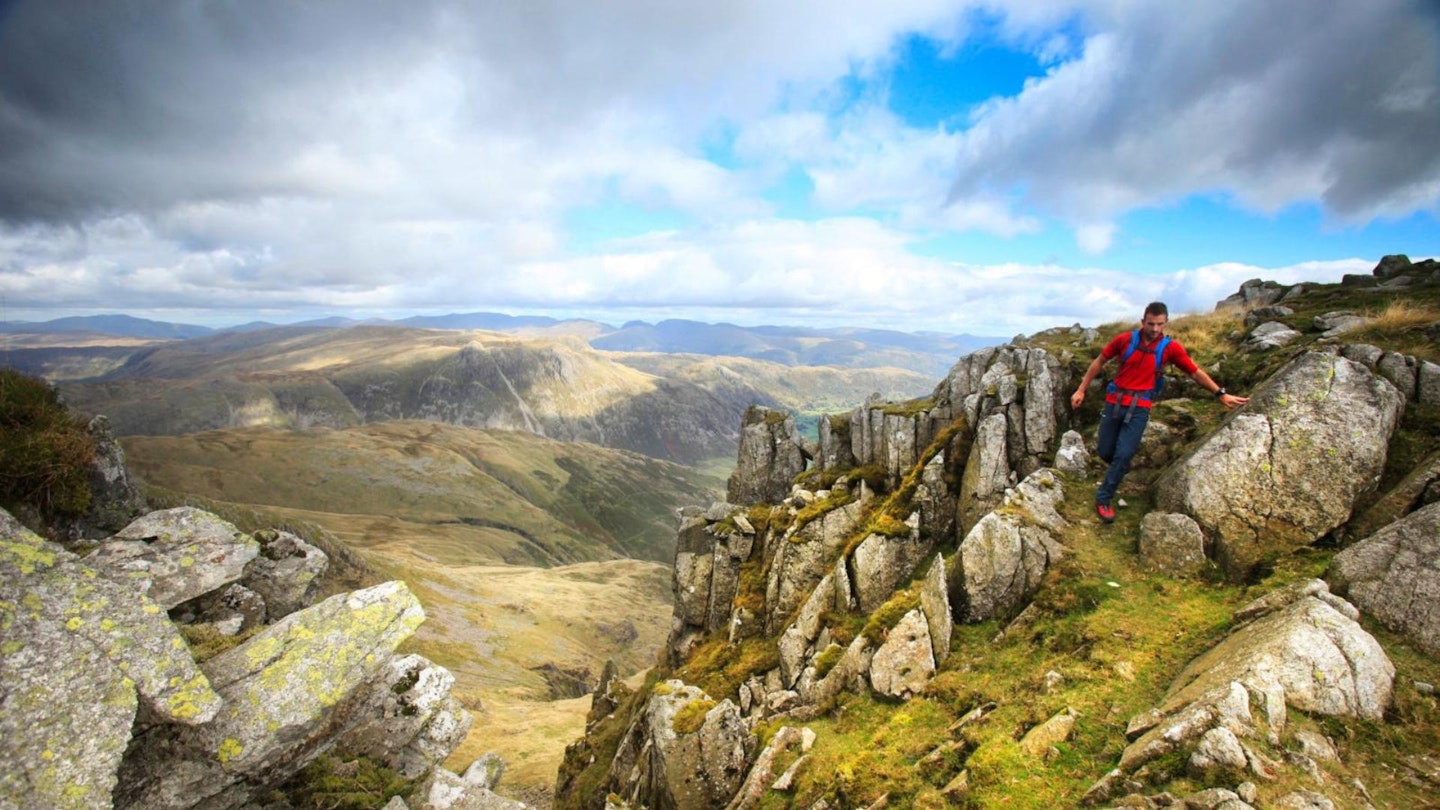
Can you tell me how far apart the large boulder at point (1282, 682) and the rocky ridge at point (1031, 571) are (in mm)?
41

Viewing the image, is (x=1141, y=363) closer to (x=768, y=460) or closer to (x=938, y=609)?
(x=938, y=609)

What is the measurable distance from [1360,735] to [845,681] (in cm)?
1372

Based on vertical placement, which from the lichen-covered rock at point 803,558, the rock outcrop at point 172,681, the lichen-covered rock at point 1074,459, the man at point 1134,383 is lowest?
the lichen-covered rock at point 803,558

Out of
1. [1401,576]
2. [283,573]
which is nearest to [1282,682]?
[1401,576]

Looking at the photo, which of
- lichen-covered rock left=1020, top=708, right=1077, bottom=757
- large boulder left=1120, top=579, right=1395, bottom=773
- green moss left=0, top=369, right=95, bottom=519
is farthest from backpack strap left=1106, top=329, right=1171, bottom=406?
green moss left=0, top=369, right=95, bottom=519

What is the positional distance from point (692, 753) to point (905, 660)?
9161mm

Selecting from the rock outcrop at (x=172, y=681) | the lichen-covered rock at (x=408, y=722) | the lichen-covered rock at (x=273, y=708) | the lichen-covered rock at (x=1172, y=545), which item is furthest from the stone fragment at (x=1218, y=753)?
the lichen-covered rock at (x=408, y=722)

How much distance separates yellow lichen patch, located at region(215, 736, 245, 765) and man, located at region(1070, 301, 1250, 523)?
77.3ft

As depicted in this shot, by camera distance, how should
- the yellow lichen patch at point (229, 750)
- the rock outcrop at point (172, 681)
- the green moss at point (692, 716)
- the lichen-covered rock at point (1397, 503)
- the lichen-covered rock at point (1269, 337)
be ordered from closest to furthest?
1. the rock outcrop at point (172, 681)
2. the yellow lichen patch at point (229, 750)
3. the lichen-covered rock at point (1397, 503)
4. the green moss at point (692, 716)
5. the lichen-covered rock at point (1269, 337)

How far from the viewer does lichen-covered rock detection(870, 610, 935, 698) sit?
60.3 feet

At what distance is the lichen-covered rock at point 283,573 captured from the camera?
17625 millimetres

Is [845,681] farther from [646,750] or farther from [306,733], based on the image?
[306,733]

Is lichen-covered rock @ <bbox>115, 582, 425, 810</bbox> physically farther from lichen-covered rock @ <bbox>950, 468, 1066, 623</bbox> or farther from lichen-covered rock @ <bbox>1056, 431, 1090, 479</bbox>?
lichen-covered rock @ <bbox>1056, 431, 1090, 479</bbox>

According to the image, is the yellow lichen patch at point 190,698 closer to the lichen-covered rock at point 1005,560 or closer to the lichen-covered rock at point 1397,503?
the lichen-covered rock at point 1005,560
